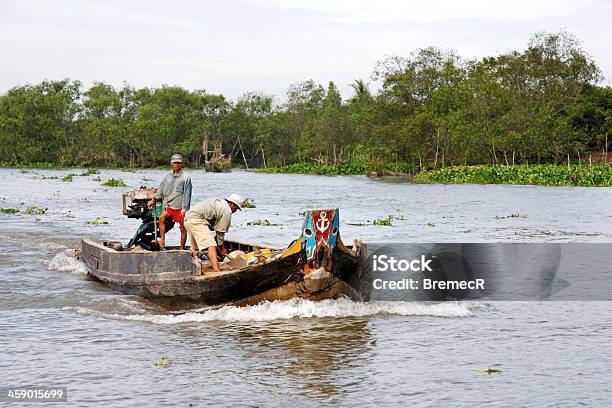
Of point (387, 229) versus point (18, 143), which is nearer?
point (387, 229)

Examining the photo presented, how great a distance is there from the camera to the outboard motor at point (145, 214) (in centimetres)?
1307

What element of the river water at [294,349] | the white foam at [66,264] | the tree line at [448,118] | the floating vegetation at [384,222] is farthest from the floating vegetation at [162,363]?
the tree line at [448,118]

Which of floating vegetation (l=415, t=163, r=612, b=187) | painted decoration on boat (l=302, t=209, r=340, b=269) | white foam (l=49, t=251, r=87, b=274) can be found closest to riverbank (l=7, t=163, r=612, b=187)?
floating vegetation (l=415, t=163, r=612, b=187)

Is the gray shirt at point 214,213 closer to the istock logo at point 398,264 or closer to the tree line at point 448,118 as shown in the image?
the istock logo at point 398,264

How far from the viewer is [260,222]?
25172 mm

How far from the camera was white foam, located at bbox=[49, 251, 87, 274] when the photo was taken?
15.6 m

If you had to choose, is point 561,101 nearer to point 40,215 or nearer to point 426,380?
point 40,215

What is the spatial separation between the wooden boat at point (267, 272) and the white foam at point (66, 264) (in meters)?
3.36

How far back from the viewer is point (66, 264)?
16.1 m

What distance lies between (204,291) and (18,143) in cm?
9273

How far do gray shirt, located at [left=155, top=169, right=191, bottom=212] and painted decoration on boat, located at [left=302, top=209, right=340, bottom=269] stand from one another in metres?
2.90

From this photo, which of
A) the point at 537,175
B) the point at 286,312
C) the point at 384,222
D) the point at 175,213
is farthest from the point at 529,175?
the point at 286,312

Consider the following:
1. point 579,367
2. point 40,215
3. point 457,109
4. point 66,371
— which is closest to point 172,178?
point 66,371
